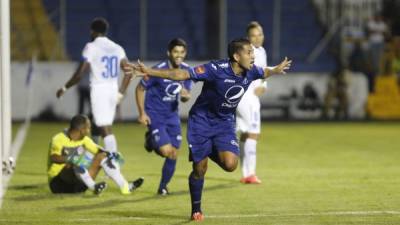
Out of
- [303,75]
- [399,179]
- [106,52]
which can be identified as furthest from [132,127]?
[399,179]

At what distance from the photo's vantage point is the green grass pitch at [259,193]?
10273mm

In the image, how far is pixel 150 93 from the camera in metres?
12.5

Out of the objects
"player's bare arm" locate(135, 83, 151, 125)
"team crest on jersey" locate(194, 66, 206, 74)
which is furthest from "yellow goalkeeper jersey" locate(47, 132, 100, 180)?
"team crest on jersey" locate(194, 66, 206, 74)

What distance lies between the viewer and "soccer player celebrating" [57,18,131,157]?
46.3ft

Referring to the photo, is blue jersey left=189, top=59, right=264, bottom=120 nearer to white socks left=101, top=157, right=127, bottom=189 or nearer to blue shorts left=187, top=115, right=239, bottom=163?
blue shorts left=187, top=115, right=239, bottom=163

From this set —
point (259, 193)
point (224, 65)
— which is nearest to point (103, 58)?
point (259, 193)

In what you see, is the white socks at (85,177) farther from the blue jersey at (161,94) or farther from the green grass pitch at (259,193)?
the blue jersey at (161,94)

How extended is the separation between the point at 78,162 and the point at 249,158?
2617 millimetres

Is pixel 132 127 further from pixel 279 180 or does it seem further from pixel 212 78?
pixel 212 78

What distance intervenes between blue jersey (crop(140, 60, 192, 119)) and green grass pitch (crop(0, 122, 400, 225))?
102 centimetres

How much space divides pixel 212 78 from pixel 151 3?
59.6 ft

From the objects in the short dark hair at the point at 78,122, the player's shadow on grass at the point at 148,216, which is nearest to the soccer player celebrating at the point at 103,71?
the short dark hair at the point at 78,122

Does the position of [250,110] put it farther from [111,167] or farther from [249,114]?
[111,167]

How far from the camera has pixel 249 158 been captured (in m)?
13.3
